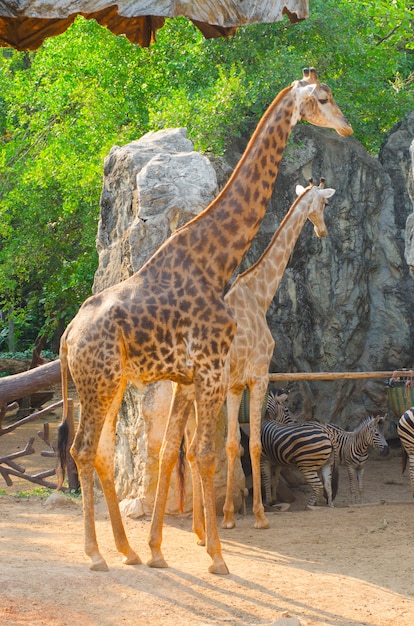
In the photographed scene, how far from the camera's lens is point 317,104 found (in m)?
6.09

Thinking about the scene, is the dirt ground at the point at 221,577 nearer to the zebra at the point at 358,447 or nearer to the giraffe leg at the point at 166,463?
the giraffe leg at the point at 166,463

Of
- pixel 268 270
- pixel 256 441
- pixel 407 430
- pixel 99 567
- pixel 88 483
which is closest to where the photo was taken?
pixel 99 567

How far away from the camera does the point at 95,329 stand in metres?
5.67

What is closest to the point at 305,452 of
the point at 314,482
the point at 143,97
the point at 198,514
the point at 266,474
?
the point at 314,482

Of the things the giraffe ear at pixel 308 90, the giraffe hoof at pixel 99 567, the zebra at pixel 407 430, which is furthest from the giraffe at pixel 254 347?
the giraffe ear at pixel 308 90

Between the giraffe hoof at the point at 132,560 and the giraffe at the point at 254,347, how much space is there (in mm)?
1698

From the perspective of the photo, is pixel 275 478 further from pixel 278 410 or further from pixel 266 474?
pixel 278 410

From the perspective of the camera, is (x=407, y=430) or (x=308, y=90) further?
(x=407, y=430)

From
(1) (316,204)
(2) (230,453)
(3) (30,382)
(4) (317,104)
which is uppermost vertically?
(4) (317,104)

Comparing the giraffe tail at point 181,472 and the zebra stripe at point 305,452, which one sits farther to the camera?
the zebra stripe at point 305,452

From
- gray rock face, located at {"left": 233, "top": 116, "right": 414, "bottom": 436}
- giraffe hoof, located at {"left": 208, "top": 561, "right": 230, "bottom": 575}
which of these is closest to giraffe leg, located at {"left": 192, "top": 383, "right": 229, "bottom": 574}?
giraffe hoof, located at {"left": 208, "top": 561, "right": 230, "bottom": 575}

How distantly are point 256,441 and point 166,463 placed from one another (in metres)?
2.03

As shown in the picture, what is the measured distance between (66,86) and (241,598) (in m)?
8.52

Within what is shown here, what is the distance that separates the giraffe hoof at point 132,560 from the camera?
5.80 m
